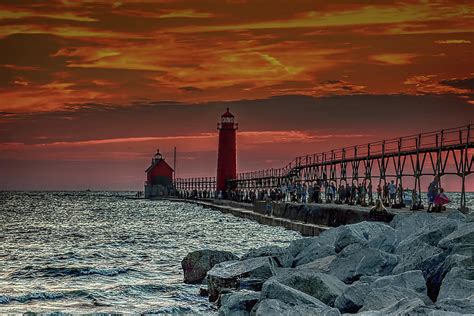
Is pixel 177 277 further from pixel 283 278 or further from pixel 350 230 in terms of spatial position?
pixel 283 278

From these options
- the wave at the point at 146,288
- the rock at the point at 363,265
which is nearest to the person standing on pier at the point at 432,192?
the wave at the point at 146,288

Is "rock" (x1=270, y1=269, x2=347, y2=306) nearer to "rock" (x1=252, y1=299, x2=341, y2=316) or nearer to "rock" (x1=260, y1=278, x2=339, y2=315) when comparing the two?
"rock" (x1=260, y1=278, x2=339, y2=315)

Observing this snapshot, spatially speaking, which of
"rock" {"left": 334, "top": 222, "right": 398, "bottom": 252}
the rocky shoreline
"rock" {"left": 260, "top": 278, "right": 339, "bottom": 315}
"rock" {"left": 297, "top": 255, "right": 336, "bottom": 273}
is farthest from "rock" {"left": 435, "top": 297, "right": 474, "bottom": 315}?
"rock" {"left": 334, "top": 222, "right": 398, "bottom": 252}

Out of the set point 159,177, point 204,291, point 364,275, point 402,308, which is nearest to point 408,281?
point 364,275

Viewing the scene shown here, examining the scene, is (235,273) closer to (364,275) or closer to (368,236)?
(364,275)

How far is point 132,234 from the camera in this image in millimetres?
34500

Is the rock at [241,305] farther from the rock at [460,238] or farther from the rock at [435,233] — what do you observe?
the rock at [435,233]

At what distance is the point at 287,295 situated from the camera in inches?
360

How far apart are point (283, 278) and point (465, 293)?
257cm

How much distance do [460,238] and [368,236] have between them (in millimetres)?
3346

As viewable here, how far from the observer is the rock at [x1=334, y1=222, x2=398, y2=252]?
12812 millimetres

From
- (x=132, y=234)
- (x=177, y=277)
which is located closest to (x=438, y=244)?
(x=177, y=277)

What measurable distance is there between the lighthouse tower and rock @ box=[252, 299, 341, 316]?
49527 millimetres

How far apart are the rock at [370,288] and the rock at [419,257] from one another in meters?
0.81
